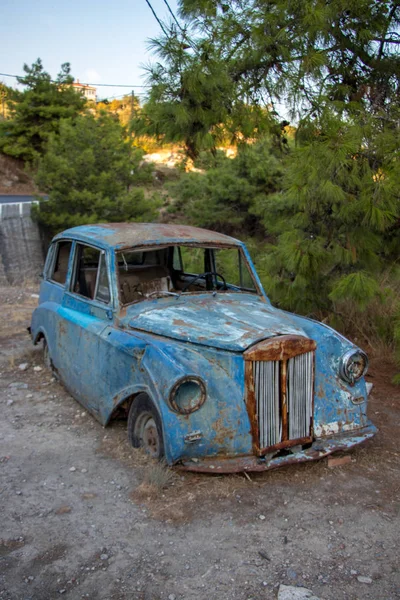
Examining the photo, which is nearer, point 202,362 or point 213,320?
point 202,362

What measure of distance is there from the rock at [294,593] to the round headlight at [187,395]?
3.89ft

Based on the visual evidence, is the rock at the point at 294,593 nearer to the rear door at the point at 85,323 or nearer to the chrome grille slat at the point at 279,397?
the chrome grille slat at the point at 279,397

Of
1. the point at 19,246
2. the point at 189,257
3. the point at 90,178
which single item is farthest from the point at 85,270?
the point at 90,178

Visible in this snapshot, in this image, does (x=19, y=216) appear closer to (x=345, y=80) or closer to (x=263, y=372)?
(x=345, y=80)

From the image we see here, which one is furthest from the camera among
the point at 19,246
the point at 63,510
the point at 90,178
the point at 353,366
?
the point at 90,178

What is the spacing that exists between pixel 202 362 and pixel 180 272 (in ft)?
7.04

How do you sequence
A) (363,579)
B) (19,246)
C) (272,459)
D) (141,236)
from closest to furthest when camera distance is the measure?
(363,579) < (272,459) < (141,236) < (19,246)

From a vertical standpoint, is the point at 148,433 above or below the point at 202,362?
below

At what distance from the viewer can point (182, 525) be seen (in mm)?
3225

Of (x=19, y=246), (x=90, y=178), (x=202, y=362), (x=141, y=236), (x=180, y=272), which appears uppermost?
(x=90, y=178)

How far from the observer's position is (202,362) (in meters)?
3.72

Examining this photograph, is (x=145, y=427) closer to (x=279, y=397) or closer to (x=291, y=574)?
(x=279, y=397)

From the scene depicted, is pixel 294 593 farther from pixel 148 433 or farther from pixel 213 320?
pixel 213 320

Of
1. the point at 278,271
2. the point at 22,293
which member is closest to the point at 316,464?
the point at 278,271
